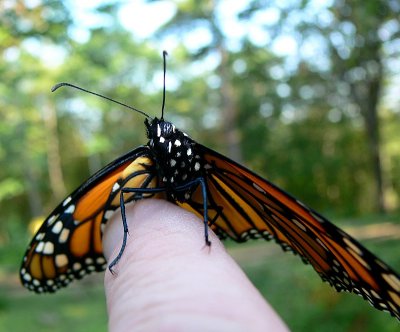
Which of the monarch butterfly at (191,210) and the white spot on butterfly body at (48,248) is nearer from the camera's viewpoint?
the monarch butterfly at (191,210)

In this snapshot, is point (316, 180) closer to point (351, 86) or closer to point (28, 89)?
point (351, 86)

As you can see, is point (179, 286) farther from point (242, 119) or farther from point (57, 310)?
point (242, 119)

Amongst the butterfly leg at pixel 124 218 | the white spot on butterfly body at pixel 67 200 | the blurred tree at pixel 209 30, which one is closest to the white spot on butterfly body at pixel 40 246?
the white spot on butterfly body at pixel 67 200

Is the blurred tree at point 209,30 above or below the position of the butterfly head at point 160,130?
above

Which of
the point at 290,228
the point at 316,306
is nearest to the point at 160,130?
the point at 290,228

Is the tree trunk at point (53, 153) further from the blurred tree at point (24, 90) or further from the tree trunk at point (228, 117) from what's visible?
the tree trunk at point (228, 117)

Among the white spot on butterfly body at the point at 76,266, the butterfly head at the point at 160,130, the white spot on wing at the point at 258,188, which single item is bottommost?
the white spot on butterfly body at the point at 76,266

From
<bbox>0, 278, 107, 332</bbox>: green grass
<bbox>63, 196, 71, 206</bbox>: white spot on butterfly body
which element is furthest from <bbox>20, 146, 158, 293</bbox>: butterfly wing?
A: <bbox>0, 278, 107, 332</bbox>: green grass
